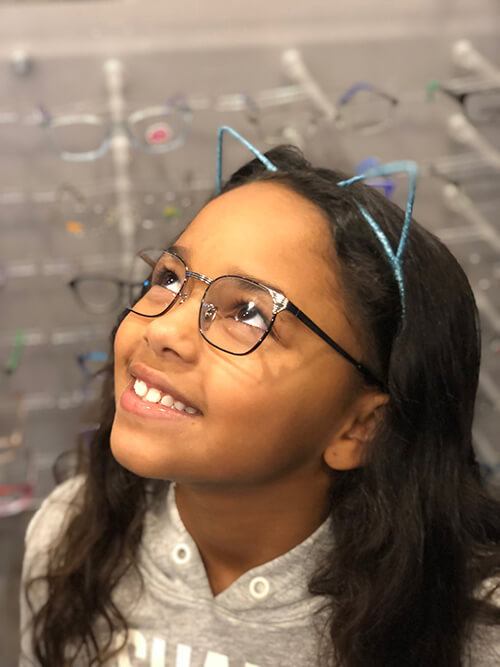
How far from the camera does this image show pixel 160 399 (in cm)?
66

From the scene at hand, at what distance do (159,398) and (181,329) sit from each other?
71 millimetres

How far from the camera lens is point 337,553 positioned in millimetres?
759

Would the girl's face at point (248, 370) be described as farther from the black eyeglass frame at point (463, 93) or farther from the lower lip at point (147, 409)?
the black eyeglass frame at point (463, 93)

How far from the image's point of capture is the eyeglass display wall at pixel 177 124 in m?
1.45

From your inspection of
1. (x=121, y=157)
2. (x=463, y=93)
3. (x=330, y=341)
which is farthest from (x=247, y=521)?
(x=463, y=93)

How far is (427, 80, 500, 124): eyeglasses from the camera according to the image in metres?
1.48

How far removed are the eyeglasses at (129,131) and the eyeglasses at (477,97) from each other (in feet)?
1.93

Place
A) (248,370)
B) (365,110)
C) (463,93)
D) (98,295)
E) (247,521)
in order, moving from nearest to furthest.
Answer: (248,370) < (247,521) < (463,93) < (365,110) < (98,295)

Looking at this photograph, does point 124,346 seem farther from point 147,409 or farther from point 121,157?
point 121,157

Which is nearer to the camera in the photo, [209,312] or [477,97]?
[209,312]

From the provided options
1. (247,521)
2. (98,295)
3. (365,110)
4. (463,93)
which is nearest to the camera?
(247,521)

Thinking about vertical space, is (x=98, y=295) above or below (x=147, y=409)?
below

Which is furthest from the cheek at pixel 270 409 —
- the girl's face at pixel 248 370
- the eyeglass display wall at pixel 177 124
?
the eyeglass display wall at pixel 177 124

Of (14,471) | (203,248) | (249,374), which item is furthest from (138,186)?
(249,374)
